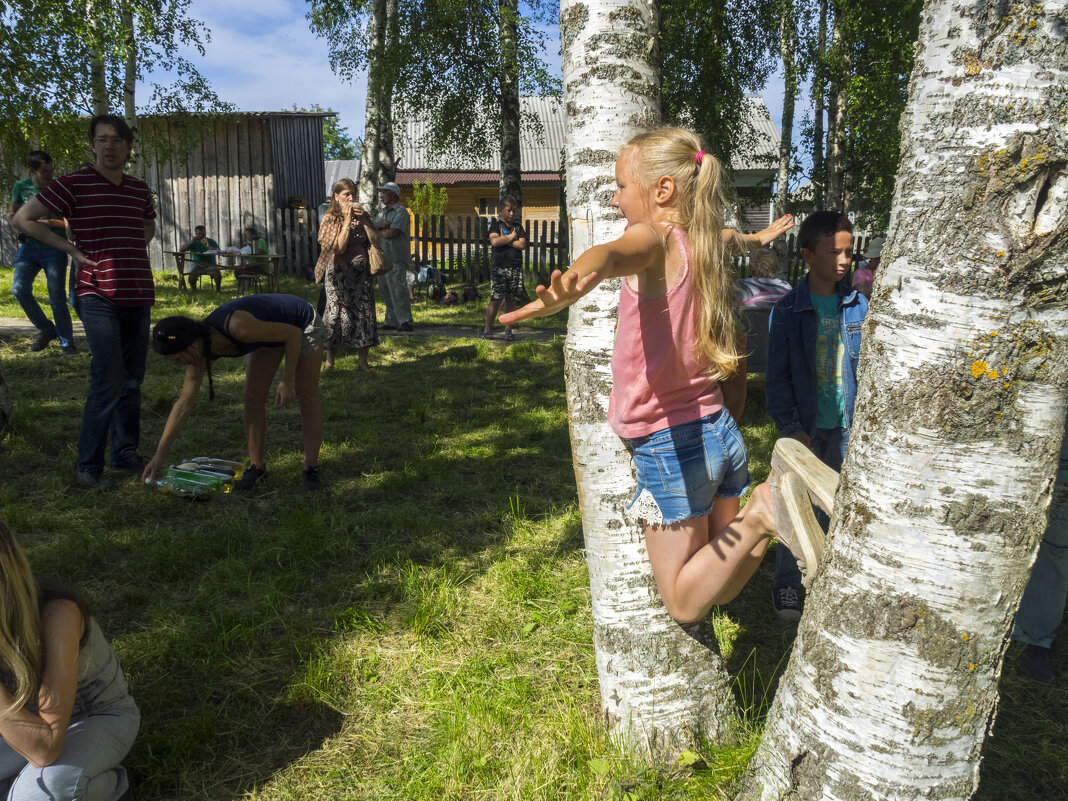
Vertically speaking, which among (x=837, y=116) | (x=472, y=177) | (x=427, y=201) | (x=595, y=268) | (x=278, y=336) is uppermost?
(x=472, y=177)

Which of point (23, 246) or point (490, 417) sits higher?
point (23, 246)

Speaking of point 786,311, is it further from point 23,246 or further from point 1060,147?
point 23,246

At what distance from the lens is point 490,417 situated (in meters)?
6.97

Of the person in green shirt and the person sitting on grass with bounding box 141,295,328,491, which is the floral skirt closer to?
the person in green shirt

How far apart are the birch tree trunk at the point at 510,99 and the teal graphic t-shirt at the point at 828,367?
11.5 m

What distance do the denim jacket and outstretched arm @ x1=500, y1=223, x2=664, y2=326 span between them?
1.71 metres

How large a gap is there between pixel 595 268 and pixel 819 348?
216cm

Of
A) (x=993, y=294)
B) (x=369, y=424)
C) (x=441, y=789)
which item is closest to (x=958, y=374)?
(x=993, y=294)

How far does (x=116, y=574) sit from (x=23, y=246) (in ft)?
20.4

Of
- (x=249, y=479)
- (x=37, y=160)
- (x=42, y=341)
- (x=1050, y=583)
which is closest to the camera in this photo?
(x=1050, y=583)

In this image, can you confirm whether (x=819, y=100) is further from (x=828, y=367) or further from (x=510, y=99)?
(x=828, y=367)

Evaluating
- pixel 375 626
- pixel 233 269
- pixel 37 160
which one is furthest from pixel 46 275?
pixel 233 269

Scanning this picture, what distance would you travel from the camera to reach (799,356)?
3576mm

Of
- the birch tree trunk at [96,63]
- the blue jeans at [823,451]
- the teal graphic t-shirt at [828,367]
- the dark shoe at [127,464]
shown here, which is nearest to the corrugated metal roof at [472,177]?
the birch tree trunk at [96,63]
